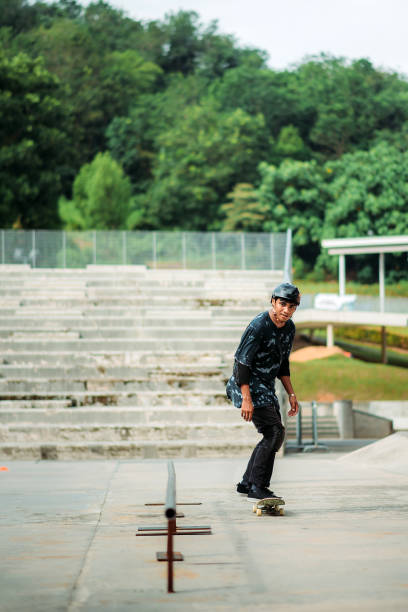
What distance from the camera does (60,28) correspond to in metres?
84.8

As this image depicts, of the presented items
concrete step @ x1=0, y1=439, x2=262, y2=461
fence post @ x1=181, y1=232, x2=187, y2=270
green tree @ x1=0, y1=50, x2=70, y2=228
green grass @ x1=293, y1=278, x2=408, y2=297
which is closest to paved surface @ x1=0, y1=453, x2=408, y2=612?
concrete step @ x1=0, y1=439, x2=262, y2=461

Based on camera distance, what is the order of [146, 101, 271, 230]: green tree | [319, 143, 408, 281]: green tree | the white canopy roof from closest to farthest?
the white canopy roof, [319, 143, 408, 281]: green tree, [146, 101, 271, 230]: green tree

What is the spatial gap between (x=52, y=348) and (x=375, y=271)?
51.4m

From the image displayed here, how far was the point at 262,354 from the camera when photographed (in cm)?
665

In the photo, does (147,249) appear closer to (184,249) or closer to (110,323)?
(184,249)

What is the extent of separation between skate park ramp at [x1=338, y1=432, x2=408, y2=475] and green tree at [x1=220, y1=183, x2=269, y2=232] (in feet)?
165

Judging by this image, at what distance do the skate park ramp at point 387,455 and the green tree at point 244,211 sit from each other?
1980 inches

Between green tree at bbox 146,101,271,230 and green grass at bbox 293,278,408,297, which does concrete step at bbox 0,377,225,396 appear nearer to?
green grass at bbox 293,278,408,297

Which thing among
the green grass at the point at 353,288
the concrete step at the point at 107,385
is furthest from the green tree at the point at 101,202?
the concrete step at the point at 107,385

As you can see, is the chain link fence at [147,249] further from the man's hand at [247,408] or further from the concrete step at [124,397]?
the man's hand at [247,408]

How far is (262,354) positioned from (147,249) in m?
22.0

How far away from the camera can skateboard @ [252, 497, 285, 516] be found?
244 inches

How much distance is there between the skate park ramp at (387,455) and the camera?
9.59 metres

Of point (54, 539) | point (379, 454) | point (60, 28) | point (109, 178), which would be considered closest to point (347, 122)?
point (109, 178)
